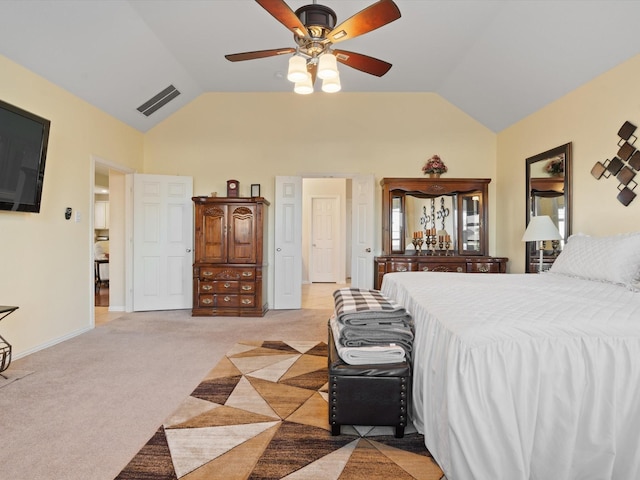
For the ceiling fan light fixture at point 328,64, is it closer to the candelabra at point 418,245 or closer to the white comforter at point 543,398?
the white comforter at point 543,398

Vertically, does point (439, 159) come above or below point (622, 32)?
below

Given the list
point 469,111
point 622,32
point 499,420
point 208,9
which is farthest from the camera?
point 469,111

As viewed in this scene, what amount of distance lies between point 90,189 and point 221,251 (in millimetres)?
1702

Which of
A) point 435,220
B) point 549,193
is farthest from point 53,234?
point 549,193

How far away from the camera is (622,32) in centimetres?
292

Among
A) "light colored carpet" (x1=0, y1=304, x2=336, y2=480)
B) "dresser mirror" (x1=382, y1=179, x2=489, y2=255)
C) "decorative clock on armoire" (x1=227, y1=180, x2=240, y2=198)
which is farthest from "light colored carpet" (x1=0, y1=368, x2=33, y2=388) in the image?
"dresser mirror" (x1=382, y1=179, x2=489, y2=255)

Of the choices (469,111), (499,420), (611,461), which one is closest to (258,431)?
(499,420)

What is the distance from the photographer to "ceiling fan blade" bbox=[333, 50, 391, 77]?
282 centimetres

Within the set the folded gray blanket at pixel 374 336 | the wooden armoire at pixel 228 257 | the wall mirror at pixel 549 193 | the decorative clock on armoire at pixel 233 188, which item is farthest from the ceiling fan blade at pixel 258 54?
the wall mirror at pixel 549 193

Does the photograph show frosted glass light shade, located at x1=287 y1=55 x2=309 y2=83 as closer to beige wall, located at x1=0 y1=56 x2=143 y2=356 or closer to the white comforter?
the white comforter

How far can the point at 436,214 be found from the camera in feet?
17.9

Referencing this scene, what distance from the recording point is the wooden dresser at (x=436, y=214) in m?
5.25

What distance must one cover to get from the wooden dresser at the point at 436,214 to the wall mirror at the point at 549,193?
71cm

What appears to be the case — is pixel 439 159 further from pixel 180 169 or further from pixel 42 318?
pixel 42 318
